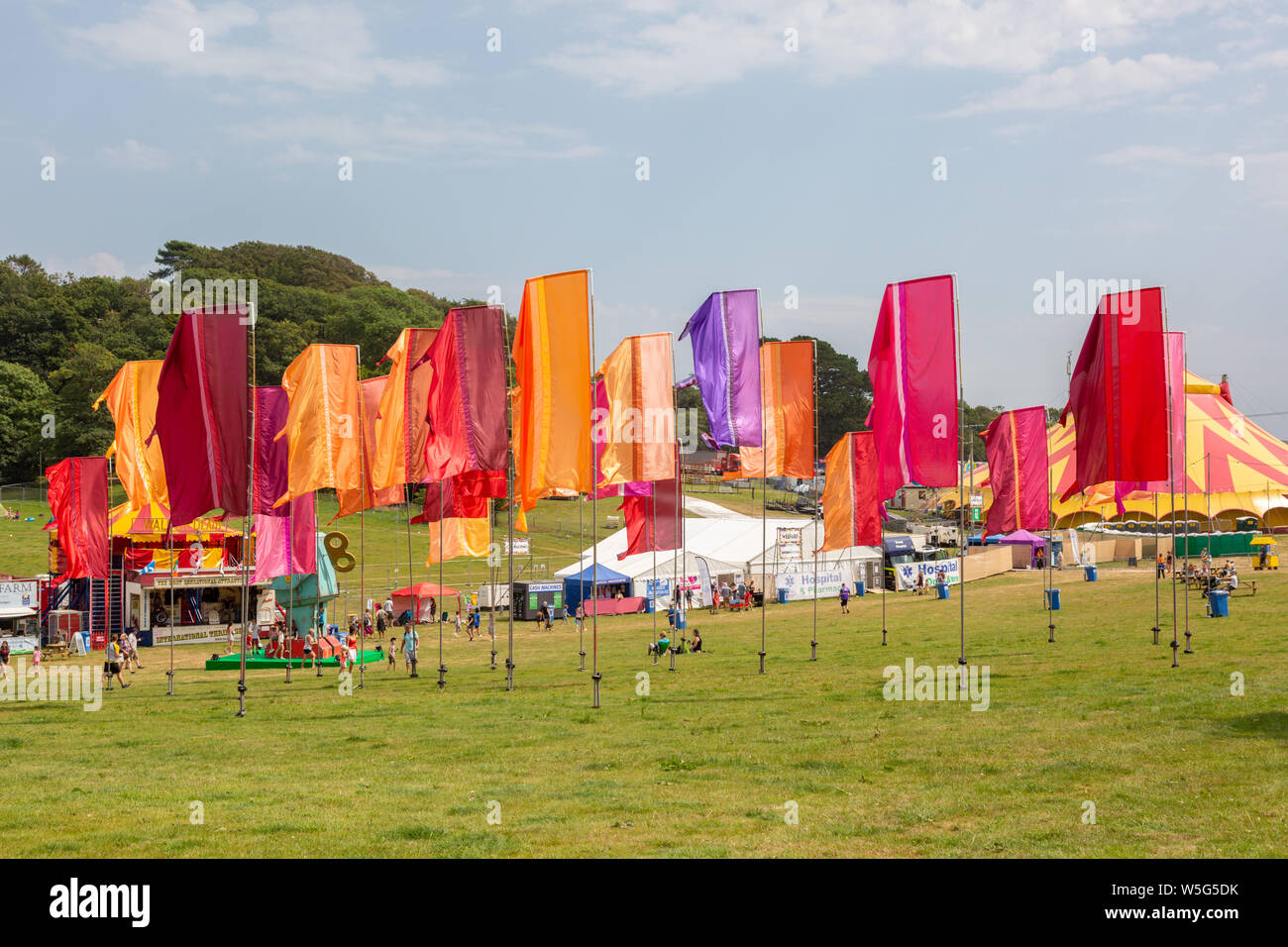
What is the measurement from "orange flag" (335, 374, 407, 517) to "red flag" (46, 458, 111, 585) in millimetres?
8570

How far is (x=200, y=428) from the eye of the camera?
20641 millimetres

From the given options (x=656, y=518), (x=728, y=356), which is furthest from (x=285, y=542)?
(x=728, y=356)

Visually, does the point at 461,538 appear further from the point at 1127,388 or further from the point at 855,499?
the point at 1127,388

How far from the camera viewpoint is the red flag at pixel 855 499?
1209 inches

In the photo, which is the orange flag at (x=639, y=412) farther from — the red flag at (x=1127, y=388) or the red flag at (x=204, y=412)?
the red flag at (x=1127, y=388)

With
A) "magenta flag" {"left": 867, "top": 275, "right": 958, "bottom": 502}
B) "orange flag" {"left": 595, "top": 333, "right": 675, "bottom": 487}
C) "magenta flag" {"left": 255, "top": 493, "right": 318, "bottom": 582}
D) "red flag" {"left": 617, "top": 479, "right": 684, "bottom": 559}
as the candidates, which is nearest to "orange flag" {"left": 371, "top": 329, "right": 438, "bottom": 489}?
"orange flag" {"left": 595, "top": 333, "right": 675, "bottom": 487}

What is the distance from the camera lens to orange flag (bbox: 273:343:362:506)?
911 inches

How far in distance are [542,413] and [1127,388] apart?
38.0ft

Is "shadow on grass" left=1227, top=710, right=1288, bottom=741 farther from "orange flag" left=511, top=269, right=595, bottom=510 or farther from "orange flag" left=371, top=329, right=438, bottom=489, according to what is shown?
"orange flag" left=371, top=329, right=438, bottom=489

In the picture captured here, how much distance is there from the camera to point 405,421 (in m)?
23.0

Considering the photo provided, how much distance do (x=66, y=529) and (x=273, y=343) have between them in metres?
74.5

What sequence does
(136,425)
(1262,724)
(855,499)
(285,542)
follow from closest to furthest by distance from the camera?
(1262,724)
(136,425)
(855,499)
(285,542)
